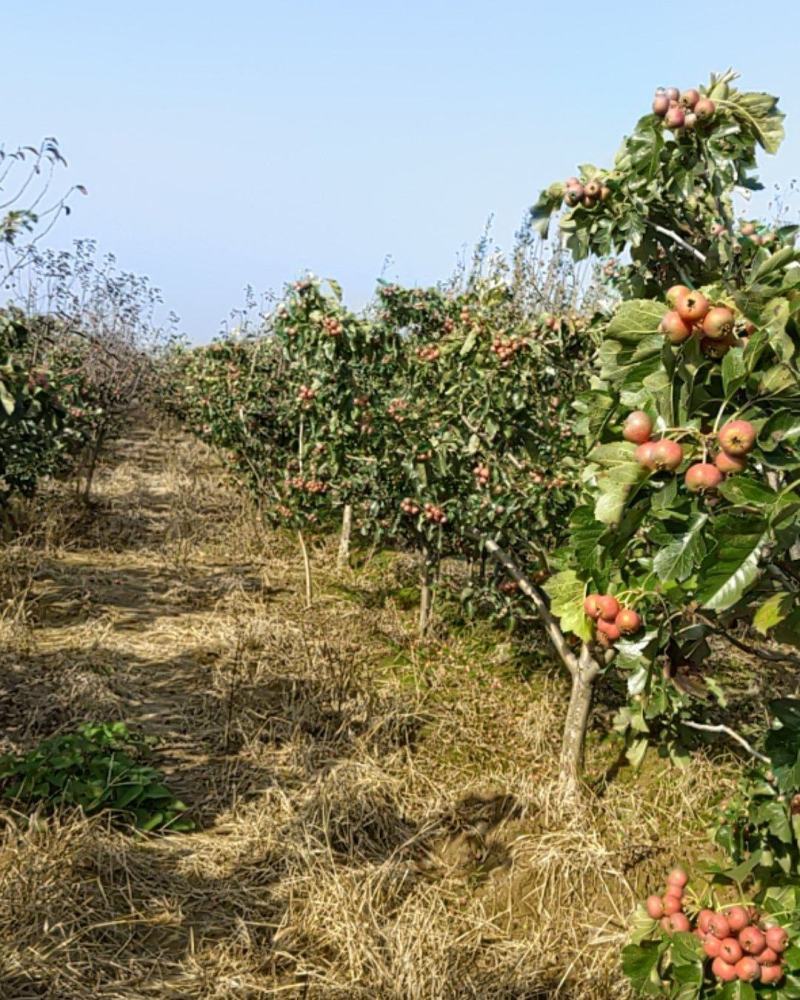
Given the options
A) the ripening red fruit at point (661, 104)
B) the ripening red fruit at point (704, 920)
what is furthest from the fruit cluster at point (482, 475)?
the ripening red fruit at point (704, 920)

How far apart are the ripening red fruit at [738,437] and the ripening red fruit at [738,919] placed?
3.89 ft

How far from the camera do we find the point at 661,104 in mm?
2031

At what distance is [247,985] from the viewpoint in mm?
2936

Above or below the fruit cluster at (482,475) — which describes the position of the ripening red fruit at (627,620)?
below

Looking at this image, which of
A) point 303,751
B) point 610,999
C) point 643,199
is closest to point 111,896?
point 303,751

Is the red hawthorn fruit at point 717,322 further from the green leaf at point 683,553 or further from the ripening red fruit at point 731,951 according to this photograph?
the ripening red fruit at point 731,951

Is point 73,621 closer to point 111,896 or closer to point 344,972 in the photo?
point 111,896

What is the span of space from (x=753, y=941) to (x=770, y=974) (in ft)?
0.22

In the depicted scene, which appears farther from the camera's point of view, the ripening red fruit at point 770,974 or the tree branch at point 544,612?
the tree branch at point 544,612

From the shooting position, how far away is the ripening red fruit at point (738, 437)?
122 cm

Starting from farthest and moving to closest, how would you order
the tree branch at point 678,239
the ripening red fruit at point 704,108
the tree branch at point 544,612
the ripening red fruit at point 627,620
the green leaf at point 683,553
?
the tree branch at point 544,612, the tree branch at point 678,239, the ripening red fruit at point 704,108, the ripening red fruit at point 627,620, the green leaf at point 683,553

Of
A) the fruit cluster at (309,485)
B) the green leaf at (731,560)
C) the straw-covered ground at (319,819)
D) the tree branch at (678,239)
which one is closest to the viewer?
the green leaf at (731,560)

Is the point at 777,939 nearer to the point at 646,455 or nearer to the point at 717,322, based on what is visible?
the point at 646,455

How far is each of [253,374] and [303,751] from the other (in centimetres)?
541
